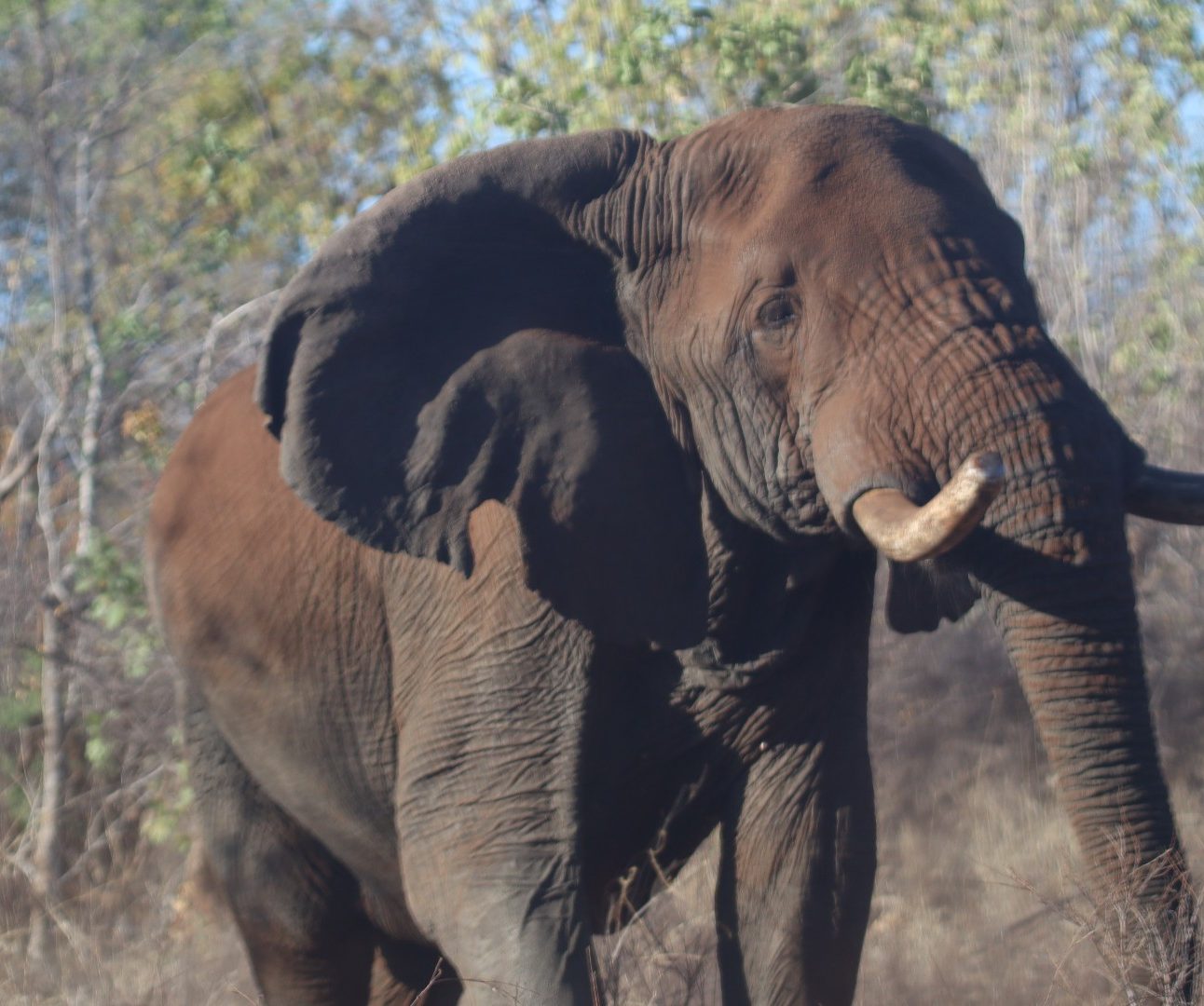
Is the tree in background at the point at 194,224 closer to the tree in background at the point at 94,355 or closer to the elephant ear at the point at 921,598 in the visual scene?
the tree in background at the point at 94,355

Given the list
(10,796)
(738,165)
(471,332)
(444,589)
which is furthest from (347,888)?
(10,796)

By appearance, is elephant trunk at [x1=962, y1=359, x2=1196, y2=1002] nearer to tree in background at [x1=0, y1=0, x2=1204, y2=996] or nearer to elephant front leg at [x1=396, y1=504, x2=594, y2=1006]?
elephant front leg at [x1=396, y1=504, x2=594, y2=1006]

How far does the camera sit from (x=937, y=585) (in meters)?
3.82

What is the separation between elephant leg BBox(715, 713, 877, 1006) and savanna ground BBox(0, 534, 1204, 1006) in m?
0.29

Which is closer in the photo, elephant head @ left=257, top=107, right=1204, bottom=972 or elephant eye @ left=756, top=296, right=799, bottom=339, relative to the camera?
elephant head @ left=257, top=107, right=1204, bottom=972

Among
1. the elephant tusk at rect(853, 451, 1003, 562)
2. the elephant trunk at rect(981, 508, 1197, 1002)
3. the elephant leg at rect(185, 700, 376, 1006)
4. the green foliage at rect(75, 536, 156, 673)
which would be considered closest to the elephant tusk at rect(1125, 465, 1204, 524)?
the elephant trunk at rect(981, 508, 1197, 1002)

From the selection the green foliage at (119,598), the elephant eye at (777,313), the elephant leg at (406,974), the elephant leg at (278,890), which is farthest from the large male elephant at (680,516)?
the green foliage at (119,598)

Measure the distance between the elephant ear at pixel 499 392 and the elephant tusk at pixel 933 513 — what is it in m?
0.68

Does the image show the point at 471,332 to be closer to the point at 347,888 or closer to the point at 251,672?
the point at 251,672

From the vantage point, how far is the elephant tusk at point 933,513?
2811 millimetres

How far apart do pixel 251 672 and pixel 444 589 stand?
0.96m

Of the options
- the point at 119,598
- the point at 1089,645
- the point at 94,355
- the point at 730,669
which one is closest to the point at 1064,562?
the point at 1089,645

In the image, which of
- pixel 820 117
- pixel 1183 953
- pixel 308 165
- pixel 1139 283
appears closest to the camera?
pixel 1183 953

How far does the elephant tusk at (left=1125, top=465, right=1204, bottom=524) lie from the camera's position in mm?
3256
